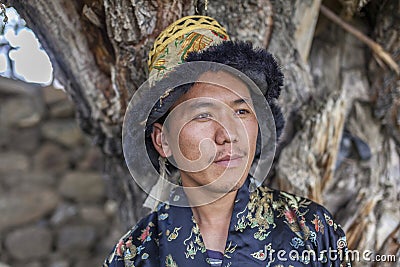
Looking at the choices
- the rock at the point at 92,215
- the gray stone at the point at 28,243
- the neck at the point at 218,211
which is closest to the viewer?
the neck at the point at 218,211

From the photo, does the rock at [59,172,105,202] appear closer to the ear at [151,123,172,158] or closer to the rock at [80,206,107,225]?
the rock at [80,206,107,225]

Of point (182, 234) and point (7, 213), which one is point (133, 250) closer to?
point (182, 234)

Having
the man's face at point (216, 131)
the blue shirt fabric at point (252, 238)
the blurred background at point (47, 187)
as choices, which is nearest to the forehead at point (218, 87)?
the man's face at point (216, 131)

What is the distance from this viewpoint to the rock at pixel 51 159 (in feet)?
13.9

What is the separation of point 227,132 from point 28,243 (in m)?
3.04

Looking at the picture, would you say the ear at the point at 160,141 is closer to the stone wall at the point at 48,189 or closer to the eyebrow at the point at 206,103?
the eyebrow at the point at 206,103

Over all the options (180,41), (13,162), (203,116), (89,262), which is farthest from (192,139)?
(13,162)

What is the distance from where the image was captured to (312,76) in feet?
7.27

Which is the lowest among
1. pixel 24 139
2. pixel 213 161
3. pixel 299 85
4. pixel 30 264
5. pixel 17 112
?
pixel 30 264

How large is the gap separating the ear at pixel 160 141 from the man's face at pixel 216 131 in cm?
9

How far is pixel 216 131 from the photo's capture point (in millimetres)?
1407

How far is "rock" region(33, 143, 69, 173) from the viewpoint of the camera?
4238 millimetres

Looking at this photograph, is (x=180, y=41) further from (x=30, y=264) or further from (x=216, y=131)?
(x=30, y=264)

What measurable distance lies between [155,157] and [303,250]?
0.48 metres
